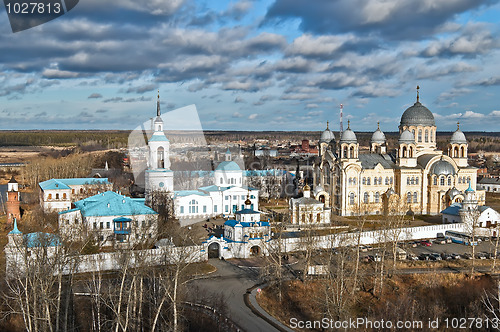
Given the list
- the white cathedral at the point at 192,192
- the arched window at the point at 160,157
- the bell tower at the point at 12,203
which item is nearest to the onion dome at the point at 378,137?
the white cathedral at the point at 192,192

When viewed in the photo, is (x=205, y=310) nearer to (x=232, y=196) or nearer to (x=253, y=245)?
(x=253, y=245)

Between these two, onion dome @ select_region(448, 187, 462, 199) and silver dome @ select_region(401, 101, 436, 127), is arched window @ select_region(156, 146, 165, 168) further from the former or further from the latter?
onion dome @ select_region(448, 187, 462, 199)

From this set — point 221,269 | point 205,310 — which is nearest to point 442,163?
point 221,269

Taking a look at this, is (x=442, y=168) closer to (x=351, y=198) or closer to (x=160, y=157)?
(x=351, y=198)

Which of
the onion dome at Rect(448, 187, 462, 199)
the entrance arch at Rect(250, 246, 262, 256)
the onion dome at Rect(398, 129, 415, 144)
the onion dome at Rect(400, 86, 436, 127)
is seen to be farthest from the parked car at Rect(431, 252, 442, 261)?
the onion dome at Rect(400, 86, 436, 127)

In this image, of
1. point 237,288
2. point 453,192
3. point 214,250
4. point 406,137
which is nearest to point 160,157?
point 214,250

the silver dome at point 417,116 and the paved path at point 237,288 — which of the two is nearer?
the paved path at point 237,288

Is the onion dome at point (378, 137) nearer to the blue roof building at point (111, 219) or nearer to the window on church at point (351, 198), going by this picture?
the window on church at point (351, 198)
